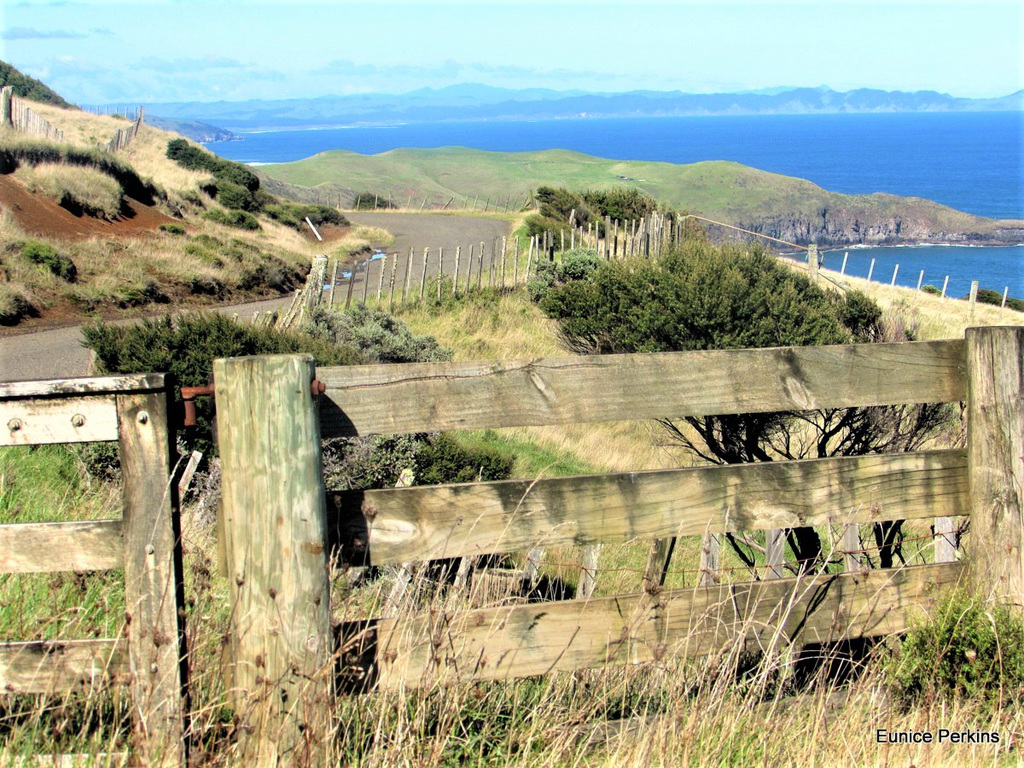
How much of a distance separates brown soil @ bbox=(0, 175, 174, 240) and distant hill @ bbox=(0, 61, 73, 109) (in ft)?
120

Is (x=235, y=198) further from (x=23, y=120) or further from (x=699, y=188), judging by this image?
(x=699, y=188)

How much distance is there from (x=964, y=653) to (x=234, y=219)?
1267 inches

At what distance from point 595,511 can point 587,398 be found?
1.07 feet

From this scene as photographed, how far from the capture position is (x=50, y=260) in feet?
61.6

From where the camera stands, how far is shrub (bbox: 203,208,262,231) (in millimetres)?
32344

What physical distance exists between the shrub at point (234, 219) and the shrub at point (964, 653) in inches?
1241

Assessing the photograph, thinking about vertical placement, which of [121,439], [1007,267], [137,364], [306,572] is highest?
[121,439]

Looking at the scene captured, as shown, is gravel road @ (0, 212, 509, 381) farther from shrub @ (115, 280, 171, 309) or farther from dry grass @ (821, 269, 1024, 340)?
dry grass @ (821, 269, 1024, 340)

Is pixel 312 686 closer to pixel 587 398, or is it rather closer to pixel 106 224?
pixel 587 398

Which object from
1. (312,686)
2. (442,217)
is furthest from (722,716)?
(442,217)

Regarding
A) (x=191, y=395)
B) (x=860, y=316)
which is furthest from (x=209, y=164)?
(x=191, y=395)

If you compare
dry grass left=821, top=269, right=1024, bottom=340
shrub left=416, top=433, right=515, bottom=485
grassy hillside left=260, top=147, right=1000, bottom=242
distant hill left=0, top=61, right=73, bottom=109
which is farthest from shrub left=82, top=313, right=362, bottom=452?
grassy hillside left=260, top=147, right=1000, bottom=242

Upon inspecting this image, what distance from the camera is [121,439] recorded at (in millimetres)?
2383

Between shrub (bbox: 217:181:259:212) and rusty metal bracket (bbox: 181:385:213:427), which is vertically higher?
shrub (bbox: 217:181:259:212)
